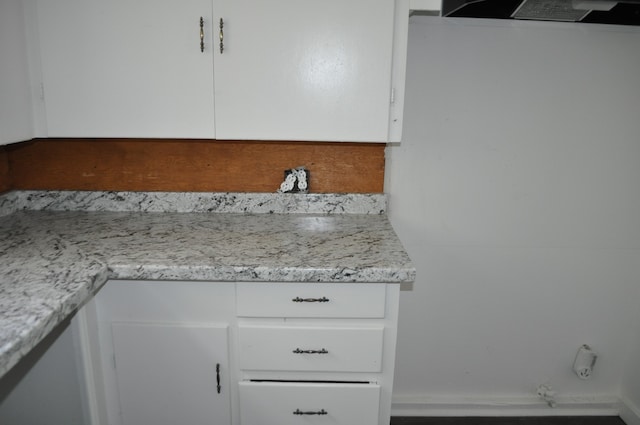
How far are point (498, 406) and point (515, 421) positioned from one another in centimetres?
9

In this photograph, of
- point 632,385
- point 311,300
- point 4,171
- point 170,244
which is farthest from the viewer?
point 632,385

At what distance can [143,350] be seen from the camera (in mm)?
1414

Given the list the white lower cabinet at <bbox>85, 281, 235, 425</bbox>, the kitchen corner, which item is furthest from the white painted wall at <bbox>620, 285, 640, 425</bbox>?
the white lower cabinet at <bbox>85, 281, 235, 425</bbox>

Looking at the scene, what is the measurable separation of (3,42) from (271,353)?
120cm

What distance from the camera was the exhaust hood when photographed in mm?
1323

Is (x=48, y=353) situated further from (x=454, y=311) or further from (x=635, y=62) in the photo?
(x=635, y=62)

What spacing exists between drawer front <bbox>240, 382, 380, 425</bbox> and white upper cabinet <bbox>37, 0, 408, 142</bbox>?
0.78m

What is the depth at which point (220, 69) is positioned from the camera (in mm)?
1496

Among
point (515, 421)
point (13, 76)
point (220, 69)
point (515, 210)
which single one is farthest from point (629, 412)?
point (13, 76)

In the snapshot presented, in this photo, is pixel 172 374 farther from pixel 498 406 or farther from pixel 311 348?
pixel 498 406

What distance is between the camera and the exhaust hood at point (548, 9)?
1323 mm

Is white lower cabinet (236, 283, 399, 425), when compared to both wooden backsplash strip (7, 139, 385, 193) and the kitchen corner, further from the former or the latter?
wooden backsplash strip (7, 139, 385, 193)

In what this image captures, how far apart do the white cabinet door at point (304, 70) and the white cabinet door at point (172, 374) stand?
2.12 feet

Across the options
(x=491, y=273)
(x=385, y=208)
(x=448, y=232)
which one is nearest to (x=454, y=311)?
(x=491, y=273)
